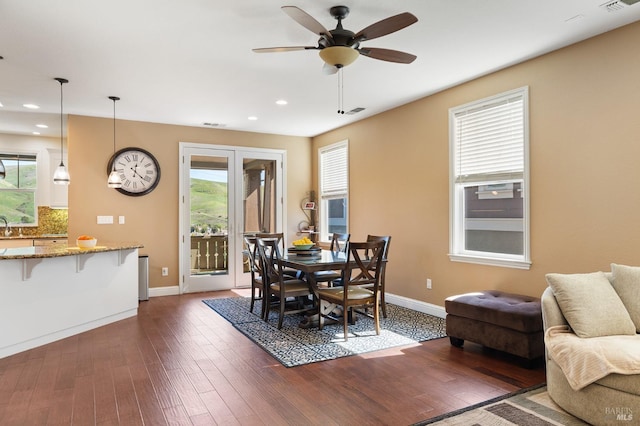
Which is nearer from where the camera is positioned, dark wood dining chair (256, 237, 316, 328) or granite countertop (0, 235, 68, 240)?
dark wood dining chair (256, 237, 316, 328)

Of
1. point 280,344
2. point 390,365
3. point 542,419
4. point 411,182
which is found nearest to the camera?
point 542,419

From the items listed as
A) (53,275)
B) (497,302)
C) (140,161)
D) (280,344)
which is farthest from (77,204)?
(497,302)

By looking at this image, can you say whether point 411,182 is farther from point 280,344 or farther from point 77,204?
point 77,204

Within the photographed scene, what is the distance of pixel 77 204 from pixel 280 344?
407cm

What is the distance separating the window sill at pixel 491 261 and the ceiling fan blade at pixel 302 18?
2895 millimetres

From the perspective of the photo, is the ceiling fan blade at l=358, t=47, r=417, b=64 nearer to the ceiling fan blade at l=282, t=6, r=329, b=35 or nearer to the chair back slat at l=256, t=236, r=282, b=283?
the ceiling fan blade at l=282, t=6, r=329, b=35

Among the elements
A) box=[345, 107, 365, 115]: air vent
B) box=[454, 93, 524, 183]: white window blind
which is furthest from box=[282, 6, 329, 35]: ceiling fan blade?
box=[345, 107, 365, 115]: air vent

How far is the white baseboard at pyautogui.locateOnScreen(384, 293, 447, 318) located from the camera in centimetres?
491

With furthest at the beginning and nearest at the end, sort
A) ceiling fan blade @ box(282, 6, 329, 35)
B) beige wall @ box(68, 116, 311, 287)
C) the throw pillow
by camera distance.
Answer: beige wall @ box(68, 116, 311, 287)
the throw pillow
ceiling fan blade @ box(282, 6, 329, 35)

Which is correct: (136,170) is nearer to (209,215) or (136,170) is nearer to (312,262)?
(209,215)

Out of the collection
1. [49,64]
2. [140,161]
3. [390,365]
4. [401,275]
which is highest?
[49,64]

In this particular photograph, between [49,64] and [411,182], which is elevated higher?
[49,64]

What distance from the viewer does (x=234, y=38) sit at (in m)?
3.39

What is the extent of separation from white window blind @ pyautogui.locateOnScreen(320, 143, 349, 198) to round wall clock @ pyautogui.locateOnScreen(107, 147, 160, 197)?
289 cm
